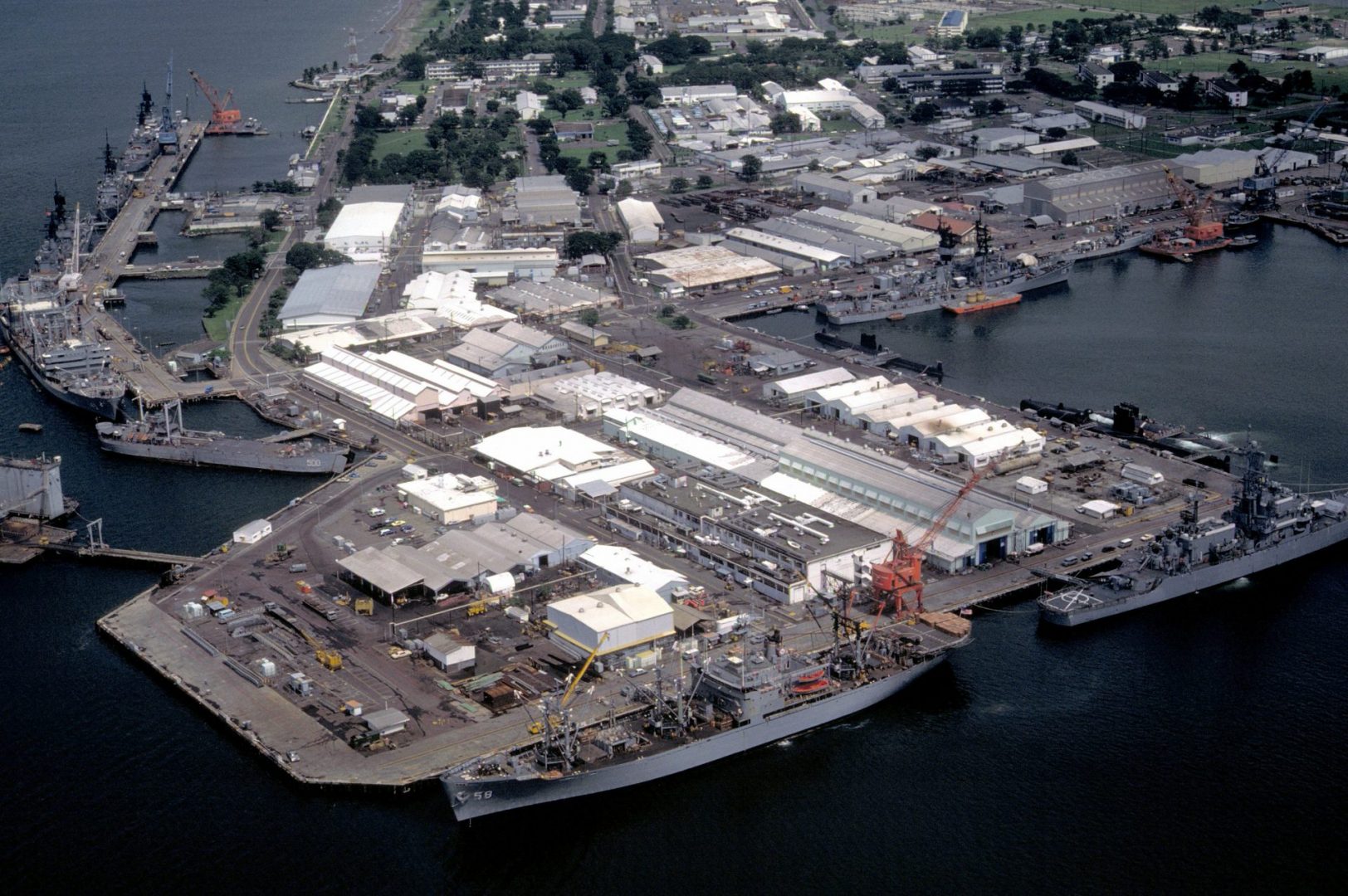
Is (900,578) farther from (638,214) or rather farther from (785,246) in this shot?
(638,214)

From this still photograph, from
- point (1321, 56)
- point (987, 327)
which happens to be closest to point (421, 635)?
point (987, 327)

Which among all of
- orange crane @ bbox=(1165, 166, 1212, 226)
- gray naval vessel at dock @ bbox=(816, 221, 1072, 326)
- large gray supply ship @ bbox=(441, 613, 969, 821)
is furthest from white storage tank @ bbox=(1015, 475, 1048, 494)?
orange crane @ bbox=(1165, 166, 1212, 226)

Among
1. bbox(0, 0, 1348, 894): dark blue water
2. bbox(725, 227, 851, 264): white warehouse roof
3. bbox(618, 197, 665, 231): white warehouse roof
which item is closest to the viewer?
bbox(0, 0, 1348, 894): dark blue water

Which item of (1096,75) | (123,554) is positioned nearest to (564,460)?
(123,554)

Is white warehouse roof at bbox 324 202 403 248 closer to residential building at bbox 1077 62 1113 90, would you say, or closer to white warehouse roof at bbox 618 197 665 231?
white warehouse roof at bbox 618 197 665 231

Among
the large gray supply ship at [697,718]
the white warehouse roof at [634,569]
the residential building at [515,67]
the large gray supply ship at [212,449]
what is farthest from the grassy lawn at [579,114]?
the large gray supply ship at [697,718]

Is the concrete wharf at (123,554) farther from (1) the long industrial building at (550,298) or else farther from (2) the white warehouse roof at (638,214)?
(2) the white warehouse roof at (638,214)
